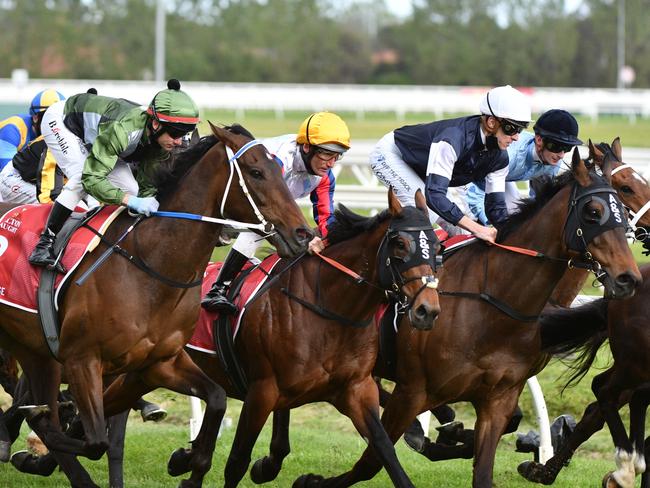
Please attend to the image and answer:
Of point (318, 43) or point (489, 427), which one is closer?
point (489, 427)

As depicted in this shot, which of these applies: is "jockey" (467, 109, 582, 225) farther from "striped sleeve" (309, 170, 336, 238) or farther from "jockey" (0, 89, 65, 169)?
"jockey" (0, 89, 65, 169)

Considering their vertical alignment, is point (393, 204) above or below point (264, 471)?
above

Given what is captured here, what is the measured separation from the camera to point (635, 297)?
6.11m

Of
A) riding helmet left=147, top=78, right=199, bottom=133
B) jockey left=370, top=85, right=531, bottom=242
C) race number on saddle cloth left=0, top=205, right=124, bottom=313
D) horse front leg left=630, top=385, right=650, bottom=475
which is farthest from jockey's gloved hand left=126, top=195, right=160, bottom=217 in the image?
horse front leg left=630, top=385, right=650, bottom=475

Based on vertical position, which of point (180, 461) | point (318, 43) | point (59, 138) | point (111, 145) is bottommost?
point (318, 43)

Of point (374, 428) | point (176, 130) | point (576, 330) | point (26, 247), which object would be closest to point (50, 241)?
point (26, 247)

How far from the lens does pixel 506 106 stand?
233 inches

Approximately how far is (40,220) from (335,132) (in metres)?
1.52

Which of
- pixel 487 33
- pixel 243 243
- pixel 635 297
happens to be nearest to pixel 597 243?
pixel 635 297

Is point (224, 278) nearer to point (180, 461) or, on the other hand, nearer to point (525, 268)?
point (180, 461)

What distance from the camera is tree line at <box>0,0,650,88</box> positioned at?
155ft

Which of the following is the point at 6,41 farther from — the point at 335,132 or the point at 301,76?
the point at 335,132

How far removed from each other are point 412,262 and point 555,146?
147 cm

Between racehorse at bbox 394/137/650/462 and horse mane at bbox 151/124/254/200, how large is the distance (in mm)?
1996
